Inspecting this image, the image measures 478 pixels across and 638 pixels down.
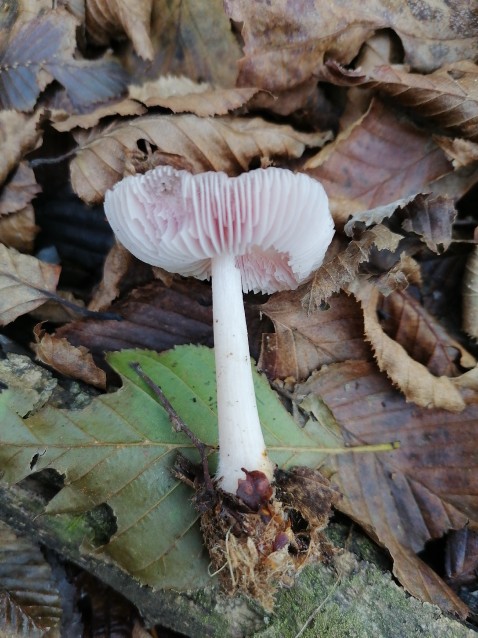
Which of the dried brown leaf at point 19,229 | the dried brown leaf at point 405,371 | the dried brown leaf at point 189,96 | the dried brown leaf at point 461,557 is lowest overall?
the dried brown leaf at point 461,557

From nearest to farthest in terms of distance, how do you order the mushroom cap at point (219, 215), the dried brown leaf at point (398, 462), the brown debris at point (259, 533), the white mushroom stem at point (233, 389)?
the mushroom cap at point (219, 215) → the brown debris at point (259, 533) → the white mushroom stem at point (233, 389) → the dried brown leaf at point (398, 462)

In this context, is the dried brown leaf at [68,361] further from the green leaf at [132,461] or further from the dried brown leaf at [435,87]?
the dried brown leaf at [435,87]

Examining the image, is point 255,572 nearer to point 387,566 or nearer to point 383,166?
point 387,566

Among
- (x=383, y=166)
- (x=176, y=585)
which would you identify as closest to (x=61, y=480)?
(x=176, y=585)

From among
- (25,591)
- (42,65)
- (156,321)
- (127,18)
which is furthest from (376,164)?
(25,591)

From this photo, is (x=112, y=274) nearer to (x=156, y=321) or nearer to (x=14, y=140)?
(x=156, y=321)

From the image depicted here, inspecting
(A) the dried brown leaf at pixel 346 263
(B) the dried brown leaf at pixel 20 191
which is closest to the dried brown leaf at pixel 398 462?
(A) the dried brown leaf at pixel 346 263

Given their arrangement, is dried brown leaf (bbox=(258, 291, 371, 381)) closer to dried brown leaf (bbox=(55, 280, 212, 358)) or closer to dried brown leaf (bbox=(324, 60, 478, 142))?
dried brown leaf (bbox=(55, 280, 212, 358))

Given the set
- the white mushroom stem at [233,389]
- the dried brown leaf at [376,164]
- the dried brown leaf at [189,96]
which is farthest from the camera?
the dried brown leaf at [376,164]
